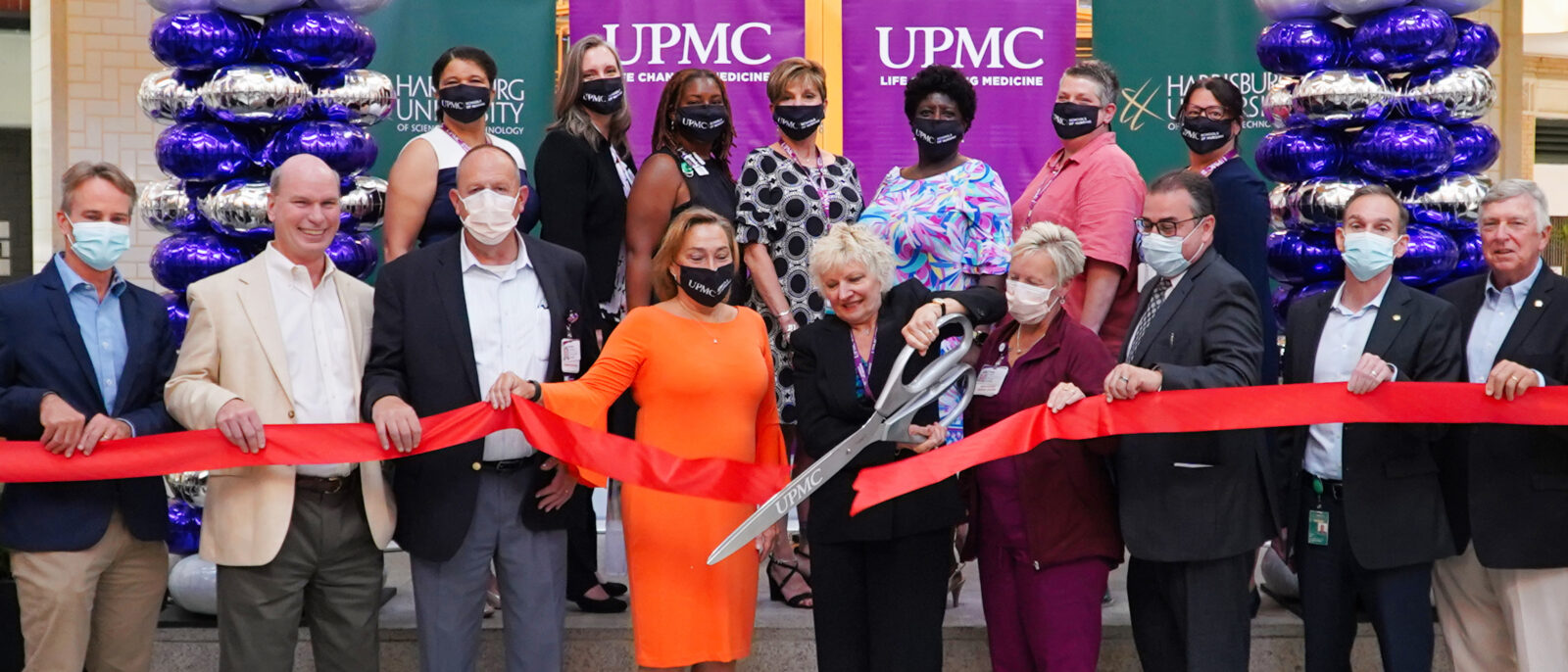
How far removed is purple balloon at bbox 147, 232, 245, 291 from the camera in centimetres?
497

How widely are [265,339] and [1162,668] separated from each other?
8.31 feet

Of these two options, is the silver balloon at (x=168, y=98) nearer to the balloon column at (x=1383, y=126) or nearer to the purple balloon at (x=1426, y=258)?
the balloon column at (x=1383, y=126)

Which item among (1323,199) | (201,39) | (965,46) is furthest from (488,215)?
(965,46)

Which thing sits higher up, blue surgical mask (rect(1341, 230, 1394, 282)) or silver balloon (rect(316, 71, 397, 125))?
silver balloon (rect(316, 71, 397, 125))

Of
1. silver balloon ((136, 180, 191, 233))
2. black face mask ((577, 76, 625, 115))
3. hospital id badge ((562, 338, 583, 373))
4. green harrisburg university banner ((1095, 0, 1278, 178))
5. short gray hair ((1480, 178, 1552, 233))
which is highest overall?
green harrisburg university banner ((1095, 0, 1278, 178))

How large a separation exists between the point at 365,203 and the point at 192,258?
59cm

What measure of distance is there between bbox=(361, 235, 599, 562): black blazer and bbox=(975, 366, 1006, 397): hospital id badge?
1.24m

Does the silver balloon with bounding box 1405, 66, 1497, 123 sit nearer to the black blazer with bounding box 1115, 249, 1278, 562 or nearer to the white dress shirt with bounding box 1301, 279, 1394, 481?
the white dress shirt with bounding box 1301, 279, 1394, 481

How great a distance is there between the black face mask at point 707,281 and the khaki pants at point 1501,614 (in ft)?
7.00

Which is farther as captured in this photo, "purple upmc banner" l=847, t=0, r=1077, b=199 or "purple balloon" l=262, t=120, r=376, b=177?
"purple upmc banner" l=847, t=0, r=1077, b=199

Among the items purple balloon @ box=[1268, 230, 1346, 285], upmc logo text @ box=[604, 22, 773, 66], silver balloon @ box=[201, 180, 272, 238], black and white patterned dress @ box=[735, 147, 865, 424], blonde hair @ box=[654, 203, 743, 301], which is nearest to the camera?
blonde hair @ box=[654, 203, 743, 301]

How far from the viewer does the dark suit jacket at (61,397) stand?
152 inches

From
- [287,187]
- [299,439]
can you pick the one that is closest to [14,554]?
[299,439]

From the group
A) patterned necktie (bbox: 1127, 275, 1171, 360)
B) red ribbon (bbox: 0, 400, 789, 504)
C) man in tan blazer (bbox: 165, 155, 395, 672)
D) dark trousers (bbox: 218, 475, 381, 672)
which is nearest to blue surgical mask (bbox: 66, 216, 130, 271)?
man in tan blazer (bbox: 165, 155, 395, 672)
